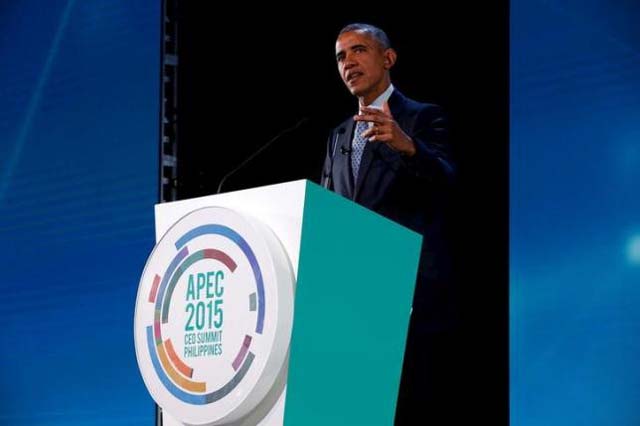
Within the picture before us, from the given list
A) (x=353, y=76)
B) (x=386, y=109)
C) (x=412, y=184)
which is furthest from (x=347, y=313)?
(x=353, y=76)

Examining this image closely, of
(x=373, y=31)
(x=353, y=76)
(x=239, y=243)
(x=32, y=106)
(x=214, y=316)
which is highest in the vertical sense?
(x=373, y=31)

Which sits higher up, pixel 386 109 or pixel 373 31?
pixel 373 31

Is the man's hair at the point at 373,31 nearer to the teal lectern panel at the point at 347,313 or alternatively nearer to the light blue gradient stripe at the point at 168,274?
the teal lectern panel at the point at 347,313

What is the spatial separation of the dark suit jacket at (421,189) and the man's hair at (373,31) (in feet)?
0.55

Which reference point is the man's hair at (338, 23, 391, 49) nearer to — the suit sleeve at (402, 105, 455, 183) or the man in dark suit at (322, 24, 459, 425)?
the man in dark suit at (322, 24, 459, 425)

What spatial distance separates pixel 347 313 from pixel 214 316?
0.62 ft

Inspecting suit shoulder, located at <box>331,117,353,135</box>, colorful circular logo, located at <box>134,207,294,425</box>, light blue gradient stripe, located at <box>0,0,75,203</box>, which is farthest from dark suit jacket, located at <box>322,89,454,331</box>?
light blue gradient stripe, located at <box>0,0,75,203</box>

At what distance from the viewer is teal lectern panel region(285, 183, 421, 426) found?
134 centimetres

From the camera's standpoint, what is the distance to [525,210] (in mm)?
2857

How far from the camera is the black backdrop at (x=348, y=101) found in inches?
114

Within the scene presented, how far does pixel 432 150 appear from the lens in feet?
9.97

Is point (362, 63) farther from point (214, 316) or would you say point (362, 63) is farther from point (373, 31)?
point (214, 316)

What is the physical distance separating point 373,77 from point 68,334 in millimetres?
1769

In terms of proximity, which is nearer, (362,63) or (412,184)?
(412,184)
